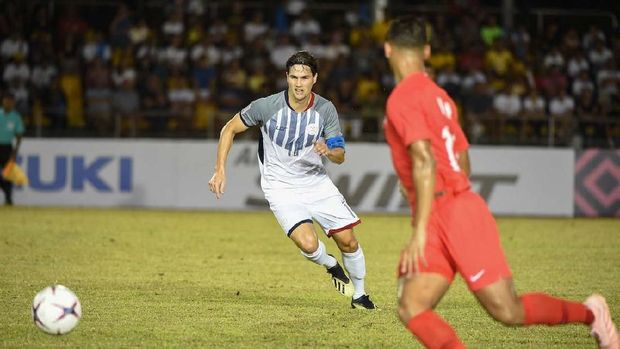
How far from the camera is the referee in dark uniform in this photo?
21.3m

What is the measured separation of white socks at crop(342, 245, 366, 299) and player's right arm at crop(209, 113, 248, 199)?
1.42m

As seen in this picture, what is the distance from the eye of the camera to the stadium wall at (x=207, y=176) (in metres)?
21.3

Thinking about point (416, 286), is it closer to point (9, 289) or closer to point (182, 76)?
point (9, 289)

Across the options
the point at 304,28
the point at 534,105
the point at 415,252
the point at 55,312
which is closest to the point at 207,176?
the point at 304,28

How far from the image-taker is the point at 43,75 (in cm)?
2338

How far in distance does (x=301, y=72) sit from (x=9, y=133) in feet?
44.0

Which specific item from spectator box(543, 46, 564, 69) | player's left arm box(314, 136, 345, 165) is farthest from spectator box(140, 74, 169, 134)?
player's left arm box(314, 136, 345, 165)

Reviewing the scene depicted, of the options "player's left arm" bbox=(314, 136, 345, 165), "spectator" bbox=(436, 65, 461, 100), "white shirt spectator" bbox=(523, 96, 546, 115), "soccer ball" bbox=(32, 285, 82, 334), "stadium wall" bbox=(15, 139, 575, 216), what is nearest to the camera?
"soccer ball" bbox=(32, 285, 82, 334)

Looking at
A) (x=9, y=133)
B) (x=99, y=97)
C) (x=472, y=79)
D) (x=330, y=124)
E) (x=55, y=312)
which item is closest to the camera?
(x=55, y=312)

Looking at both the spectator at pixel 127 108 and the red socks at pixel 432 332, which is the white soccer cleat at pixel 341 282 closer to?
the red socks at pixel 432 332

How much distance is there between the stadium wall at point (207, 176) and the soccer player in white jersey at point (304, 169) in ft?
36.7

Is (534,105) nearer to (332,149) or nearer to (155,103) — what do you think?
(155,103)

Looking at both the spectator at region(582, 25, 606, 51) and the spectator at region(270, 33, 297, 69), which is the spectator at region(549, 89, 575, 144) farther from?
the spectator at region(270, 33, 297, 69)

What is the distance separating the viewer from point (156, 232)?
1692 centimetres
